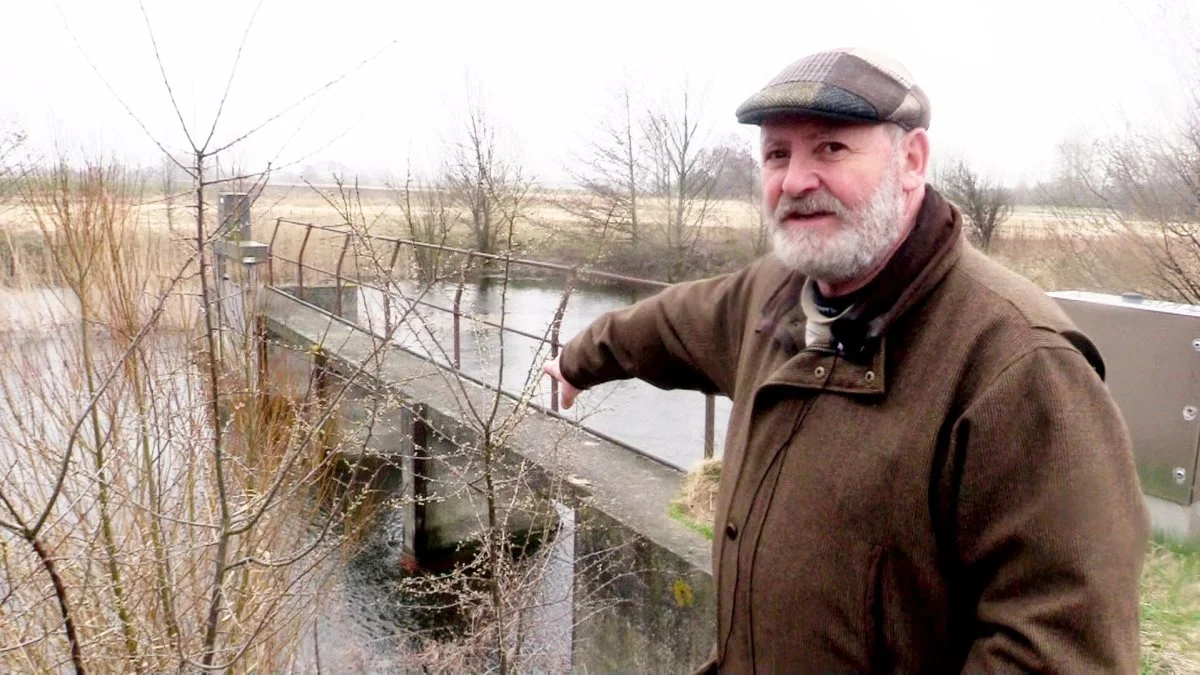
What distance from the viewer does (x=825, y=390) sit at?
151 centimetres

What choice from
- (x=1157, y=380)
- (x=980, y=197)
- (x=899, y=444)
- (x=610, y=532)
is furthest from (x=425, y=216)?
(x=980, y=197)

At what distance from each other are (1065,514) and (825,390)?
428mm

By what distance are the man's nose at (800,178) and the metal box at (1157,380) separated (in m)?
2.57

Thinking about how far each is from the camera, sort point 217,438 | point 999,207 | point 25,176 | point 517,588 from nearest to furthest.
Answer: point 217,438, point 517,588, point 25,176, point 999,207

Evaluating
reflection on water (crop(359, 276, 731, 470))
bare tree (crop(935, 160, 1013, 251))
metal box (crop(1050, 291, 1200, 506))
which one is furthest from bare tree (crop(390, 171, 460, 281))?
bare tree (crop(935, 160, 1013, 251))

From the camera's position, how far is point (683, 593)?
408cm

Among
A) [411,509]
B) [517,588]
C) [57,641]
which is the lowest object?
[411,509]

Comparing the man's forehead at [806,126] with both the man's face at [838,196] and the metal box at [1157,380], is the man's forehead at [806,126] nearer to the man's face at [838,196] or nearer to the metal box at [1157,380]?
the man's face at [838,196]

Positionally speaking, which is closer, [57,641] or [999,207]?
[57,641]

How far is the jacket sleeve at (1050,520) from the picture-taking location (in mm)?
1188

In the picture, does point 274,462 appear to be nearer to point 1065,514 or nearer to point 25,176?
point 25,176

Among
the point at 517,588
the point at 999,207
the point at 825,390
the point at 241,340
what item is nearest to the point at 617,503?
the point at 517,588

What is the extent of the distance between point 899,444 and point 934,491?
0.28ft

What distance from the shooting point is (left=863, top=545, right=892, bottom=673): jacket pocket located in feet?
4.54
